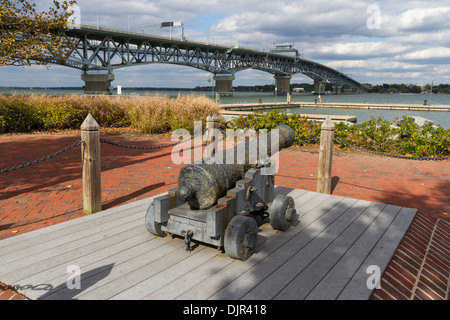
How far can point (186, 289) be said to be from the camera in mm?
2664

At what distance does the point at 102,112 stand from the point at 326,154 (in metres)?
11.4

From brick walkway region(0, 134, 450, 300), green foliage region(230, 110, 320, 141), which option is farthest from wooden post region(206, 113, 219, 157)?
green foliage region(230, 110, 320, 141)

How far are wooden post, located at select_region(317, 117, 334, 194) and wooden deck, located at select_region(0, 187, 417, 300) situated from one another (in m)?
1.26

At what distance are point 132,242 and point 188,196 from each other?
36.2 inches

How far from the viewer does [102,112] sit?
14.5 m

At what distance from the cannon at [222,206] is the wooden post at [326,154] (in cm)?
185

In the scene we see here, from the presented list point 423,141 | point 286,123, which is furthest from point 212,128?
point 423,141

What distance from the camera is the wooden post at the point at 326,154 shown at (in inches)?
215

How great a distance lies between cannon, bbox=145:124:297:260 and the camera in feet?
10.2

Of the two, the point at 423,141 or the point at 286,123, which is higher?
the point at 286,123

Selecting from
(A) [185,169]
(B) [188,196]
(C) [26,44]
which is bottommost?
(B) [188,196]

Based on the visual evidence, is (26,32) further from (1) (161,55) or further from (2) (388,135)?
(1) (161,55)
